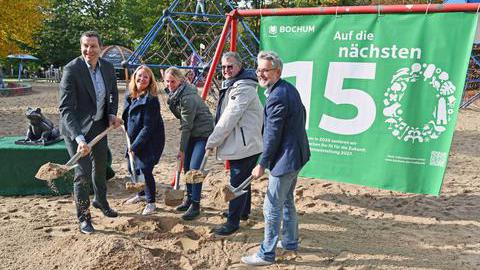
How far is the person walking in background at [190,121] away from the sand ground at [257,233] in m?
0.35

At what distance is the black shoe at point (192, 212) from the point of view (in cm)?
422

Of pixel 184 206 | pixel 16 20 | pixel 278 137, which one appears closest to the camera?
pixel 278 137

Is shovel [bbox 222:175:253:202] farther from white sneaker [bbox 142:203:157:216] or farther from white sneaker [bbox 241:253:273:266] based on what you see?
white sneaker [bbox 142:203:157:216]

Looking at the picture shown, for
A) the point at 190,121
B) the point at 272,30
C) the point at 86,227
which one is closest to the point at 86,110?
the point at 190,121

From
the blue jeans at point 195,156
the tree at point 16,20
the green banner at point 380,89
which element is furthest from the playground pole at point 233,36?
the tree at point 16,20

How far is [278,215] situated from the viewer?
319 centimetres

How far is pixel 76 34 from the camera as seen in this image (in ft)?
122

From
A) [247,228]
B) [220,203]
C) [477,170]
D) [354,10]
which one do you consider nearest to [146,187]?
[220,203]

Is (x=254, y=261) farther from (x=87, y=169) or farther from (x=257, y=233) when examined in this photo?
(x=87, y=169)

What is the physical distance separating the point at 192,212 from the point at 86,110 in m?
1.44

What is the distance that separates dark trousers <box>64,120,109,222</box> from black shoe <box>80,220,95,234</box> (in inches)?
1.5

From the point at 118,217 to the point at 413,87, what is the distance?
314cm

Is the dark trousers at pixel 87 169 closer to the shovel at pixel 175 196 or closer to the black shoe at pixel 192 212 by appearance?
the shovel at pixel 175 196

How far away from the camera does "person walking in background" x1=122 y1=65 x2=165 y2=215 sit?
13.7ft
